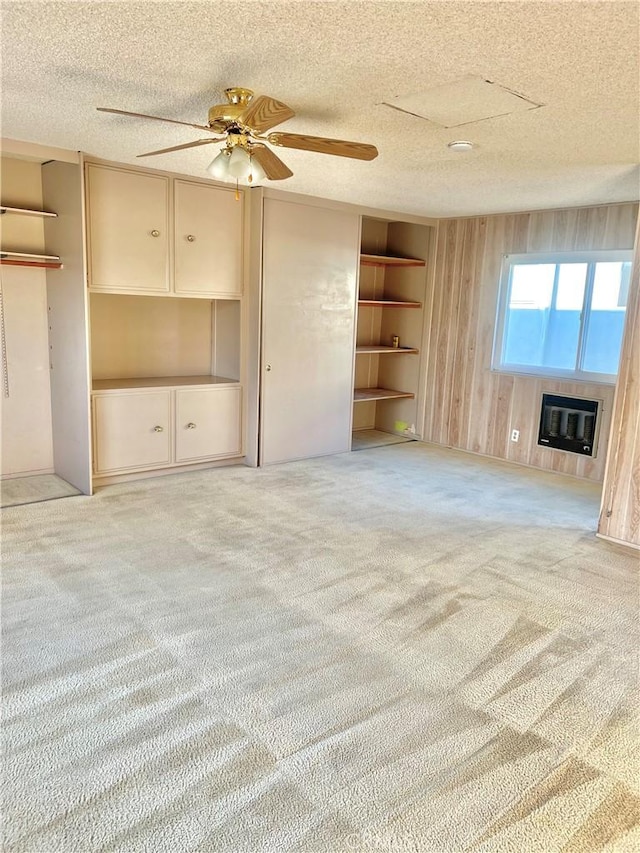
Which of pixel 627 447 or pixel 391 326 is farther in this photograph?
pixel 391 326

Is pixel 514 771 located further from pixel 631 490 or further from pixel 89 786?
pixel 631 490

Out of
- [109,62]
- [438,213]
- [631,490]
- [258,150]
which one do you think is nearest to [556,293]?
[438,213]

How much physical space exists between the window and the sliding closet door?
1490 mm

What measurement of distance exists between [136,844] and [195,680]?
70 cm

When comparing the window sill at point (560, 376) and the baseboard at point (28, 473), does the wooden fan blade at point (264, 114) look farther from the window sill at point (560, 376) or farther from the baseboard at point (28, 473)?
the window sill at point (560, 376)

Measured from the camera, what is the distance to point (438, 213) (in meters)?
5.70

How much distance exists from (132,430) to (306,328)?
1.75 metres

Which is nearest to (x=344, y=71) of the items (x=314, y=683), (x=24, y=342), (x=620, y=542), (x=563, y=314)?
(x=314, y=683)

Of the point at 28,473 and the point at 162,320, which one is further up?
the point at 162,320

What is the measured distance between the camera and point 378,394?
252 inches

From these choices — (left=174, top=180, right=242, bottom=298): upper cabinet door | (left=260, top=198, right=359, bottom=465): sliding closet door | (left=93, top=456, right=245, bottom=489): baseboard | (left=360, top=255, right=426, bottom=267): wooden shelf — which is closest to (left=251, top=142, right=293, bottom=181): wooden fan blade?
(left=174, top=180, right=242, bottom=298): upper cabinet door

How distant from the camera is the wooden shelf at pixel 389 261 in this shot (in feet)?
19.7

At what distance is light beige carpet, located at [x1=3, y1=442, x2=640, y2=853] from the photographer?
1640 mm

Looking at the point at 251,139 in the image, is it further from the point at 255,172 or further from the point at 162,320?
the point at 162,320
